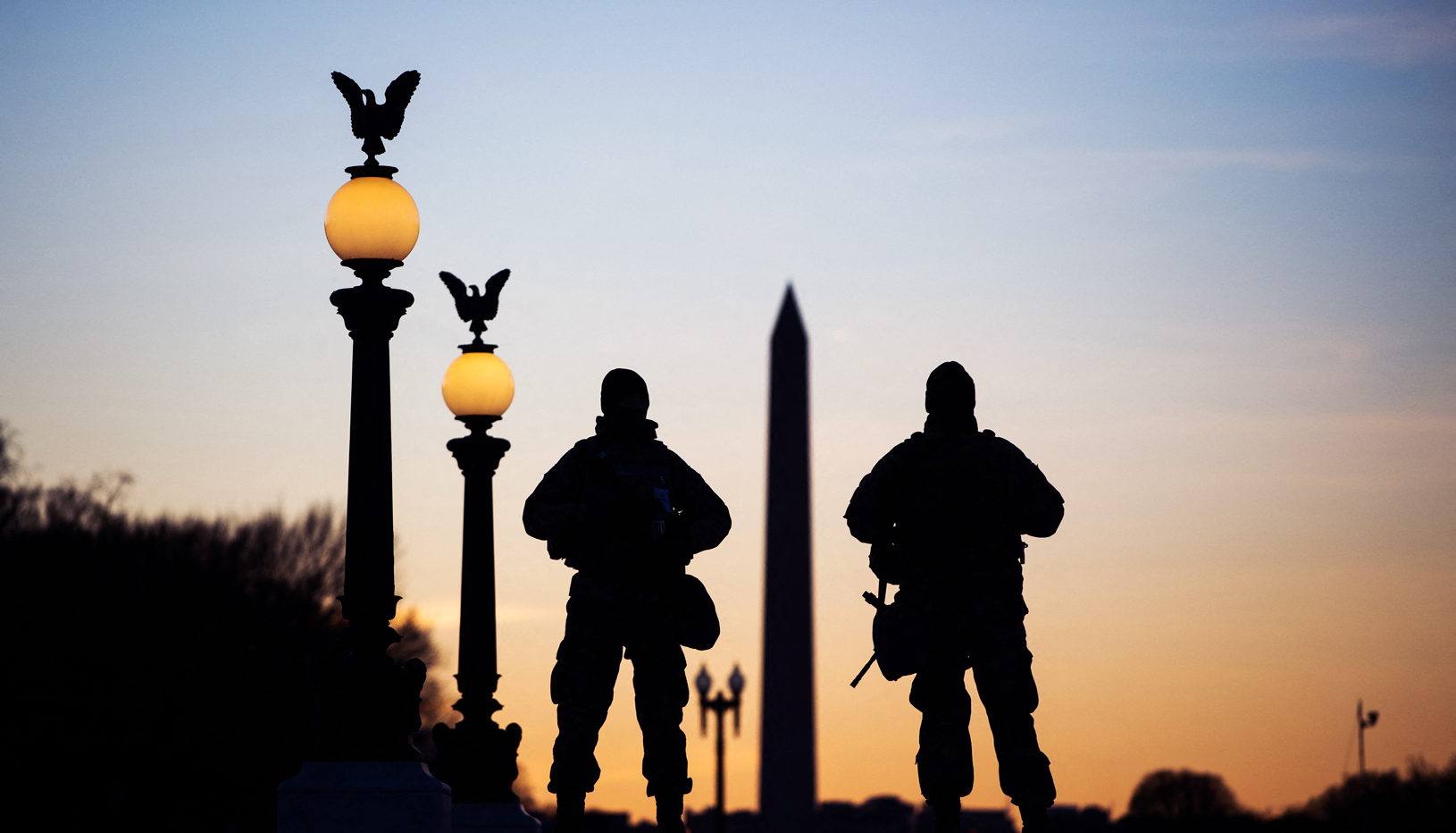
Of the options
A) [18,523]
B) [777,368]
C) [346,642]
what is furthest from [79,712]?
[346,642]

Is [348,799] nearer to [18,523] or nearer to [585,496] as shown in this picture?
[585,496]

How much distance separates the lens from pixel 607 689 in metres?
11.9

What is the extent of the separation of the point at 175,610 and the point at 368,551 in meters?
34.0

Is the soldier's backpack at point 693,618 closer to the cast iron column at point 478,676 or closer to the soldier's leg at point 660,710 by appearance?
the soldier's leg at point 660,710

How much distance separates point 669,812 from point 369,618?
105 inches

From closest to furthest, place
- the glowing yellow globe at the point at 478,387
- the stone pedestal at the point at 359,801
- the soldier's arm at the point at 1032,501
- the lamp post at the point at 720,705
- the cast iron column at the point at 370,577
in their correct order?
the soldier's arm at the point at 1032,501
the stone pedestal at the point at 359,801
the cast iron column at the point at 370,577
the glowing yellow globe at the point at 478,387
the lamp post at the point at 720,705

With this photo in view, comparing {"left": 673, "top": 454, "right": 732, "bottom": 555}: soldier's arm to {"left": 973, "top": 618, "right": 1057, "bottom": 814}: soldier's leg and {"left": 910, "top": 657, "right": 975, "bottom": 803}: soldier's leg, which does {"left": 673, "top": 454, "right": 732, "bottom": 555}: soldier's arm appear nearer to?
{"left": 910, "top": 657, "right": 975, "bottom": 803}: soldier's leg

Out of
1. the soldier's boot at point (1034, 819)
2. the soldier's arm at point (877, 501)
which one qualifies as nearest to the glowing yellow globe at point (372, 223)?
the soldier's arm at point (877, 501)

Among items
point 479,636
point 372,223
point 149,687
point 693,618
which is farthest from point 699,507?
point 149,687

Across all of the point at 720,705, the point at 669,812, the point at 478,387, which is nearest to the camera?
the point at 669,812

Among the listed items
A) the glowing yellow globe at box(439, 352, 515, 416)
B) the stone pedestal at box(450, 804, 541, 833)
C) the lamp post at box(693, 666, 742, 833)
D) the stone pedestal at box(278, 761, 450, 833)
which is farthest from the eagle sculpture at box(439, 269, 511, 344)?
the lamp post at box(693, 666, 742, 833)

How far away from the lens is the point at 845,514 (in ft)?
39.0

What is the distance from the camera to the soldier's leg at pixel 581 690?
11.8 meters

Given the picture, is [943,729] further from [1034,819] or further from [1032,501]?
[1032,501]
